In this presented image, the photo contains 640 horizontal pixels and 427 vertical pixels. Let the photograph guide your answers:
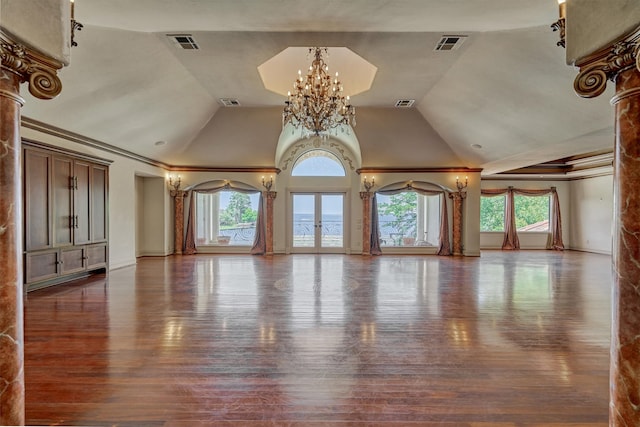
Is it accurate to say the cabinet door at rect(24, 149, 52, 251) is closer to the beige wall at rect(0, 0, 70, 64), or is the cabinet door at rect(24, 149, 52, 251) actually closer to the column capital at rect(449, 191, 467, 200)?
the beige wall at rect(0, 0, 70, 64)

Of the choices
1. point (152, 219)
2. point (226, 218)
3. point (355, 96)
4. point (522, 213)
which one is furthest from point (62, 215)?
point (522, 213)

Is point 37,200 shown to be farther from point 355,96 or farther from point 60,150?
point 355,96

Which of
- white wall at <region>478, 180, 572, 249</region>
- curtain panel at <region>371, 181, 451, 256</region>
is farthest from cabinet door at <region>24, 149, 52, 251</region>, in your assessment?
white wall at <region>478, 180, 572, 249</region>

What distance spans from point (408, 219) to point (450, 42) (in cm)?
665

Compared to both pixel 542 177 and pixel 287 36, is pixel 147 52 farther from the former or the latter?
pixel 542 177

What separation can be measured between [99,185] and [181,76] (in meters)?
2.72

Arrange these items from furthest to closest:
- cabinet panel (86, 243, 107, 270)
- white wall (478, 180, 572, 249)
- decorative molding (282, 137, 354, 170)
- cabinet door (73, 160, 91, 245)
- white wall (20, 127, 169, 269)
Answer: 1. white wall (478, 180, 572, 249)
2. decorative molding (282, 137, 354, 170)
3. white wall (20, 127, 169, 269)
4. cabinet panel (86, 243, 107, 270)
5. cabinet door (73, 160, 91, 245)

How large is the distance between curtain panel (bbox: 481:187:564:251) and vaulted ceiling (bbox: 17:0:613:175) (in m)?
2.91

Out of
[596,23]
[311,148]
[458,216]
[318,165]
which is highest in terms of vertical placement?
[311,148]

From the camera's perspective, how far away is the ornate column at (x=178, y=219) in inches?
407

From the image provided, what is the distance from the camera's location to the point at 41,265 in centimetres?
524

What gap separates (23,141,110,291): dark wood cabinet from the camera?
5047 mm

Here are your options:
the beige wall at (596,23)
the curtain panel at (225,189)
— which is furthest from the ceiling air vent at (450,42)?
the curtain panel at (225,189)

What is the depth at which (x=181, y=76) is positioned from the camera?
6238 mm
